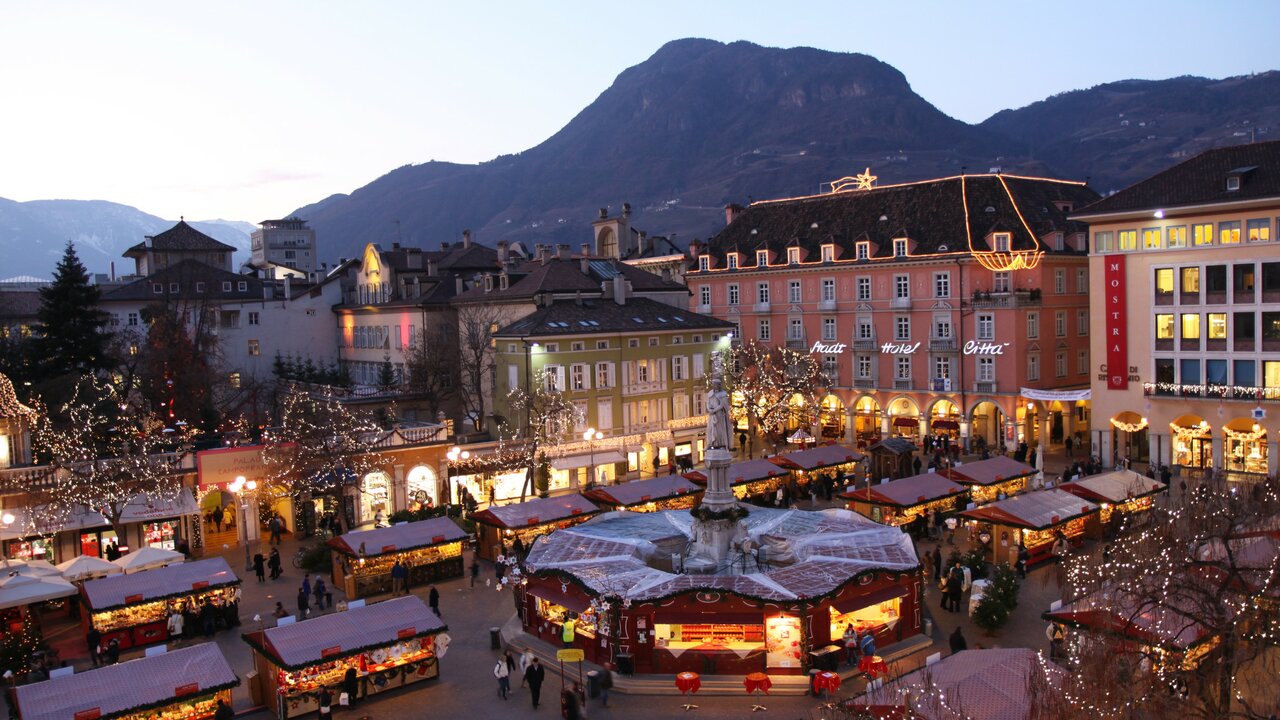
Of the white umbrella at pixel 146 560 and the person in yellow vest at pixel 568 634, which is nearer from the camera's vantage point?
the person in yellow vest at pixel 568 634

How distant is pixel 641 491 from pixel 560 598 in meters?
13.9

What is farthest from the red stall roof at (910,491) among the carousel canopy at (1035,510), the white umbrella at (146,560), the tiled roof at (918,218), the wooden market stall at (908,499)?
A: the white umbrella at (146,560)

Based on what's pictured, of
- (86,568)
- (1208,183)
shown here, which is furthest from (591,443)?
(1208,183)

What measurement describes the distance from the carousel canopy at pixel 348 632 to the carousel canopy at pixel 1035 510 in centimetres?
1940

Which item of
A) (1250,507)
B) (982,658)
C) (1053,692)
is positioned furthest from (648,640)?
(1250,507)

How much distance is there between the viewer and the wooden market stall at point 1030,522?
33031 mm

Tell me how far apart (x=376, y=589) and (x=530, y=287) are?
86.0 ft

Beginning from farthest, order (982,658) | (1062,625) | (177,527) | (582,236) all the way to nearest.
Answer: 1. (582,236)
2. (177,527)
3. (1062,625)
4. (982,658)

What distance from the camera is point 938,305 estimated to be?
186ft

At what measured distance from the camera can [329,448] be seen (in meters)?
38.4

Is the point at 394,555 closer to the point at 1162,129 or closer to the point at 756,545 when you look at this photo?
the point at 756,545

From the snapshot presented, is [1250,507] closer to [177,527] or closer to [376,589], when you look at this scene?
[376,589]

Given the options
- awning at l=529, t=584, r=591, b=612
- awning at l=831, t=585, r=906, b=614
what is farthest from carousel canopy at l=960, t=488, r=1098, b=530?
awning at l=529, t=584, r=591, b=612

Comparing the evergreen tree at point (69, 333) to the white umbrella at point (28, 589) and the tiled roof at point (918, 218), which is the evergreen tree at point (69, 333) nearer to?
Result: the white umbrella at point (28, 589)
